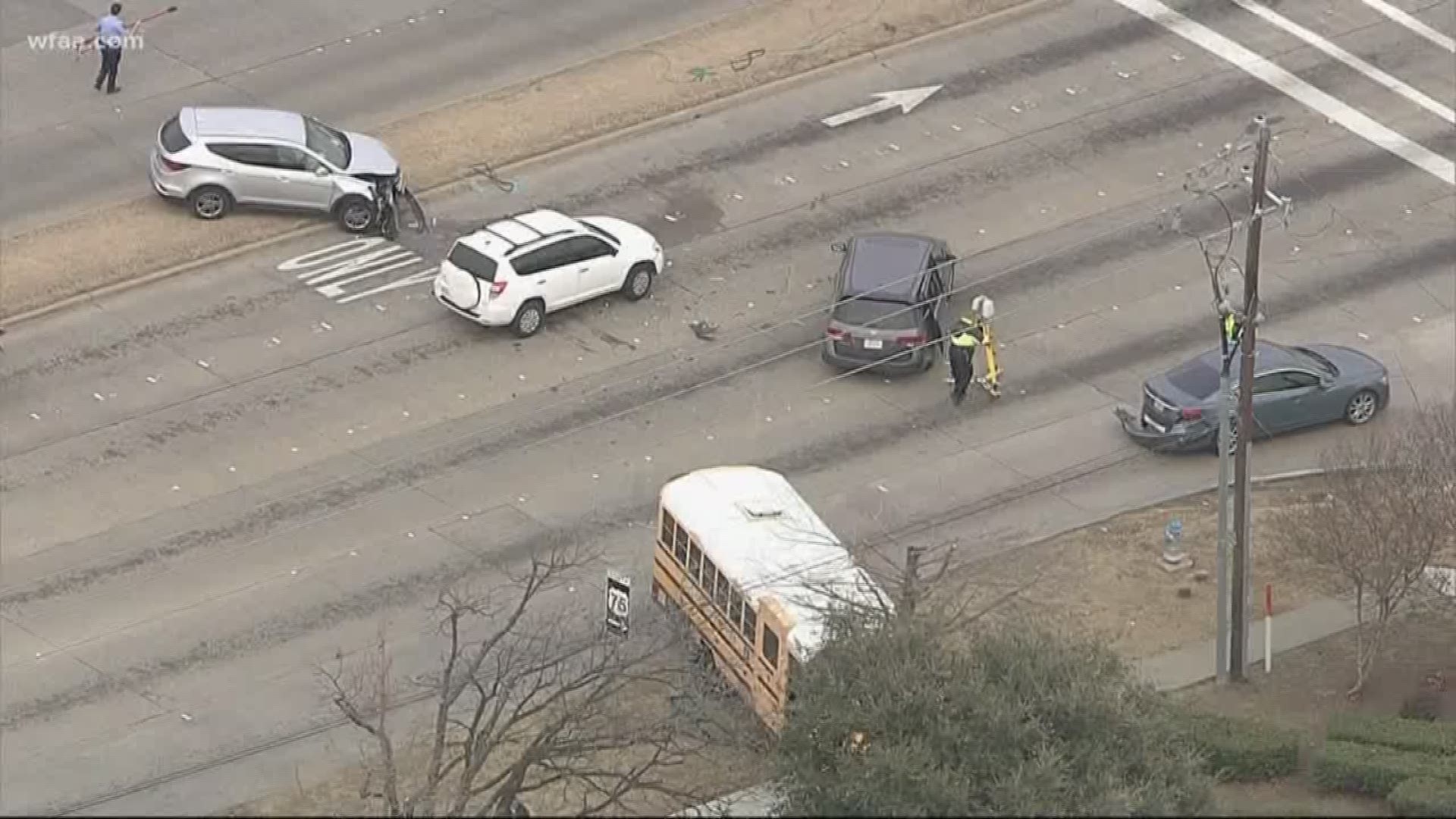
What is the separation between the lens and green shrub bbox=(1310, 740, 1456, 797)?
38.9 m

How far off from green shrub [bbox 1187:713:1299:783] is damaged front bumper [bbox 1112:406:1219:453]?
7.70m

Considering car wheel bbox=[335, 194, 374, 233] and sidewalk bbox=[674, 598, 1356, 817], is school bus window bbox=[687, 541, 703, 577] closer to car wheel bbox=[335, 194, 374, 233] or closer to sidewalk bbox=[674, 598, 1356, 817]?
sidewalk bbox=[674, 598, 1356, 817]

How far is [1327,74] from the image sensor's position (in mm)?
57531

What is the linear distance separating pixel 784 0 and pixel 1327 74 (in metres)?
10.0

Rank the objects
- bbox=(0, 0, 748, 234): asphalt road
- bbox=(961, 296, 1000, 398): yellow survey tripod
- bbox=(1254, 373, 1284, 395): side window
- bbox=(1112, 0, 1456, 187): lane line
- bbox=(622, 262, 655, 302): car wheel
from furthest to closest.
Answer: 1. bbox=(1112, 0, 1456, 187): lane line
2. bbox=(0, 0, 748, 234): asphalt road
3. bbox=(622, 262, 655, 302): car wheel
4. bbox=(961, 296, 1000, 398): yellow survey tripod
5. bbox=(1254, 373, 1284, 395): side window

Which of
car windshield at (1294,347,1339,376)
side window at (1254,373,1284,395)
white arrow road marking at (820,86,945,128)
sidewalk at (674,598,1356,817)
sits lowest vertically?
sidewalk at (674,598,1356,817)

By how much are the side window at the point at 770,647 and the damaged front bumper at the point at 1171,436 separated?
32.9ft

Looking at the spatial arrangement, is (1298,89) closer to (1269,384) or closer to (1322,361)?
(1322,361)

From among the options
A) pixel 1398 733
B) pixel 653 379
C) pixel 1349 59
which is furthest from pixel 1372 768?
pixel 1349 59

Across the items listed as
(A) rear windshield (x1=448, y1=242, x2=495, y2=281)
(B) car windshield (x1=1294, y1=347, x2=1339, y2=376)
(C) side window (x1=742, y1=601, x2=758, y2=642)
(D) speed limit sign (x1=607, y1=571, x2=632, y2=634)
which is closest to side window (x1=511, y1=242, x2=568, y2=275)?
(A) rear windshield (x1=448, y1=242, x2=495, y2=281)

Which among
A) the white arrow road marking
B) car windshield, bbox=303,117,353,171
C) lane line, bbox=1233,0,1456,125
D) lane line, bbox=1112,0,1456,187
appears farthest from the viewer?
lane line, bbox=1233,0,1456,125

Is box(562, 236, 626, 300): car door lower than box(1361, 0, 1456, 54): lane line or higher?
higher

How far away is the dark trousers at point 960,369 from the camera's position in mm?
47625

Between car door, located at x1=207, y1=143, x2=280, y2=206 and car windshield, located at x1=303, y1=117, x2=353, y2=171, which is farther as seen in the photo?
car windshield, located at x1=303, y1=117, x2=353, y2=171
